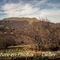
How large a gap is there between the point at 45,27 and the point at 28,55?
172 cm

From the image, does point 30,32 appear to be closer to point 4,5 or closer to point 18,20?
point 18,20

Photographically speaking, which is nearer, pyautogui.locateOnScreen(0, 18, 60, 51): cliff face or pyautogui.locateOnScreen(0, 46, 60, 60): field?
pyautogui.locateOnScreen(0, 46, 60, 60): field

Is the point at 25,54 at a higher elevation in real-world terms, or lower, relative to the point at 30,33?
lower

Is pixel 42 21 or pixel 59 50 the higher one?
pixel 42 21

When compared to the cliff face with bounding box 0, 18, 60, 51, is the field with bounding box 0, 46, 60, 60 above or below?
below

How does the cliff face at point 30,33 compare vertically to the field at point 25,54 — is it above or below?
above

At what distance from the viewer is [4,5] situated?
17.4m

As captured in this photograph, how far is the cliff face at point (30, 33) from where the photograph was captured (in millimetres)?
16625

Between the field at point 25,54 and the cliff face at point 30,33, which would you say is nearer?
the field at point 25,54

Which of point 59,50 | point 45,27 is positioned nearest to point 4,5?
point 45,27

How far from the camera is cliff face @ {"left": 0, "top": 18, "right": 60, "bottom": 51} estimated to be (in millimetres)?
16625

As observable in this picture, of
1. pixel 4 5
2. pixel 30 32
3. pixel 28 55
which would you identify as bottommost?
pixel 28 55

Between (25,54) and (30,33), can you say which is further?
(30,33)

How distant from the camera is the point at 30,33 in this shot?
16766mm
